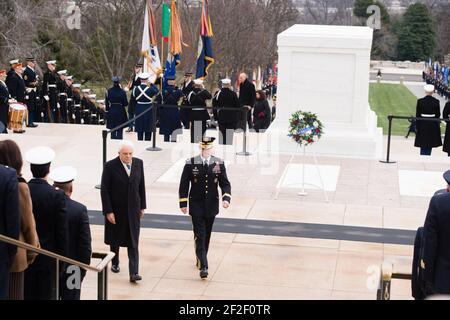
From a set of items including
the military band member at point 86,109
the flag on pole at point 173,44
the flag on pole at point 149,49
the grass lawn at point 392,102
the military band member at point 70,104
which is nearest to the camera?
the military band member at point 70,104

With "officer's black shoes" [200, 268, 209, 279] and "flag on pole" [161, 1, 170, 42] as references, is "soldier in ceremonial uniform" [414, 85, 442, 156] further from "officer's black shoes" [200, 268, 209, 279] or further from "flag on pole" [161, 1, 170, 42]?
"officer's black shoes" [200, 268, 209, 279]

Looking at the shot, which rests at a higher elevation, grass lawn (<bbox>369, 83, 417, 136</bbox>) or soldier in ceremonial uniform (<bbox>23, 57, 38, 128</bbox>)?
soldier in ceremonial uniform (<bbox>23, 57, 38, 128</bbox>)

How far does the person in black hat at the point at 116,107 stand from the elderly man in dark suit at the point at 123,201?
858 centimetres

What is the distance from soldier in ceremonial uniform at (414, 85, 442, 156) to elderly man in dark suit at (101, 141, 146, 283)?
28.2 ft

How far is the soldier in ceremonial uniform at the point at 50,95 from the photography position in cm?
1900

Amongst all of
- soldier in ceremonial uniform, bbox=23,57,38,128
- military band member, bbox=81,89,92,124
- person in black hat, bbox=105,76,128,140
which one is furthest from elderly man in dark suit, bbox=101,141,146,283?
military band member, bbox=81,89,92,124

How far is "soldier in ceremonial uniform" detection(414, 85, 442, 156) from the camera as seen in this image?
15711mm

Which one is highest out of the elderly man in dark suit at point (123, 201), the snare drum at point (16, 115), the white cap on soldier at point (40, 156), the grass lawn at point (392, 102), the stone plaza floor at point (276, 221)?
the white cap on soldier at point (40, 156)

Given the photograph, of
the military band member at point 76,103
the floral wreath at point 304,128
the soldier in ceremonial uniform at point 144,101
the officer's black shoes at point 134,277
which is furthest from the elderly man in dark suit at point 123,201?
the military band member at point 76,103

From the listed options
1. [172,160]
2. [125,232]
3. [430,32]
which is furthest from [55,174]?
[430,32]

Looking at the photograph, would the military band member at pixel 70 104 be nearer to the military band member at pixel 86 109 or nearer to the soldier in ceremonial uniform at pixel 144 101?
the military band member at pixel 86 109

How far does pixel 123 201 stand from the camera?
8.31m

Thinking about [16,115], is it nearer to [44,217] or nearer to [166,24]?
[166,24]
